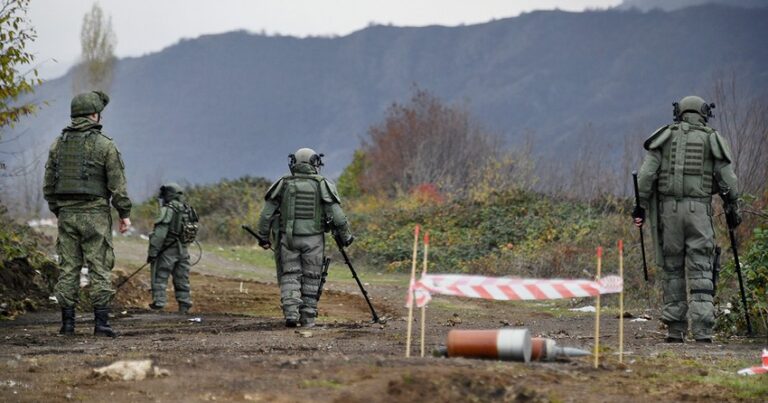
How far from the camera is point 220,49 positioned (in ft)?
517

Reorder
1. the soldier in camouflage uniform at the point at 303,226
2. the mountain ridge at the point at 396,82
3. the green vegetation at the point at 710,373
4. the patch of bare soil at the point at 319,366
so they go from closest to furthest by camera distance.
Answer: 1. the patch of bare soil at the point at 319,366
2. the green vegetation at the point at 710,373
3. the soldier in camouflage uniform at the point at 303,226
4. the mountain ridge at the point at 396,82

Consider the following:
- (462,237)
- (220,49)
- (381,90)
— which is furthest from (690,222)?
(220,49)

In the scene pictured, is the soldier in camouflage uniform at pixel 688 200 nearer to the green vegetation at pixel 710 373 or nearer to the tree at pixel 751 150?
the green vegetation at pixel 710 373

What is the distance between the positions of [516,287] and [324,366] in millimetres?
1706

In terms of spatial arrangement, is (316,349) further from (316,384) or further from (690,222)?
(690,222)

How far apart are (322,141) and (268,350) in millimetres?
125021

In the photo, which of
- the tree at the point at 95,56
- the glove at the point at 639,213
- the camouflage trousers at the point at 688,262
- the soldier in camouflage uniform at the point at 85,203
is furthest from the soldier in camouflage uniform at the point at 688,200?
the tree at the point at 95,56

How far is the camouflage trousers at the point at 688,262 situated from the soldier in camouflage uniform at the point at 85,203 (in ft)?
19.3

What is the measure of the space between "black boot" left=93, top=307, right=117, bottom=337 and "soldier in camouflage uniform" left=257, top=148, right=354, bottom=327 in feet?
8.37

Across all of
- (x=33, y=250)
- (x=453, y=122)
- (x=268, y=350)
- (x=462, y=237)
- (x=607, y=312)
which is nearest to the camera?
(x=268, y=350)

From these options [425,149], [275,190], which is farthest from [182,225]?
[425,149]

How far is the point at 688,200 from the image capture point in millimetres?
14023

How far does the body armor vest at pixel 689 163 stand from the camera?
13992 millimetres

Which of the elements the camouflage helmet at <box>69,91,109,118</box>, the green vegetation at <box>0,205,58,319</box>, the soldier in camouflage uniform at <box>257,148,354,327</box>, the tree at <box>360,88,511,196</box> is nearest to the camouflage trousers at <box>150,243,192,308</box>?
the green vegetation at <box>0,205,58,319</box>
